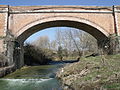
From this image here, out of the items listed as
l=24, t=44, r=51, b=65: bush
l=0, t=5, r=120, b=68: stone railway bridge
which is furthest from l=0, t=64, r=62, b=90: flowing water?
l=24, t=44, r=51, b=65: bush

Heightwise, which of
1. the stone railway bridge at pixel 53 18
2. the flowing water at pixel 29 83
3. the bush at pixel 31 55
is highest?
the stone railway bridge at pixel 53 18

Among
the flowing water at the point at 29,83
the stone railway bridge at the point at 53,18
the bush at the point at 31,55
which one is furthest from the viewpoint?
the bush at the point at 31,55

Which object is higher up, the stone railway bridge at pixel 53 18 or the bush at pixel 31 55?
the stone railway bridge at pixel 53 18

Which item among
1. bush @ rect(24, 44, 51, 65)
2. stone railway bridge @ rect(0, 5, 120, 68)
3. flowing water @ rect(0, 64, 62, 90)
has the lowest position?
flowing water @ rect(0, 64, 62, 90)

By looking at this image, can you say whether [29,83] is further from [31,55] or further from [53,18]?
[31,55]

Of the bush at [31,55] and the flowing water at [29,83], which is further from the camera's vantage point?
the bush at [31,55]

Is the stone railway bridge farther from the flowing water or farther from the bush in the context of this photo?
the bush

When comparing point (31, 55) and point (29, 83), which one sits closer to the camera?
point (29, 83)

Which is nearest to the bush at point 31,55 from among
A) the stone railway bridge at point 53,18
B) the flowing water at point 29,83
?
the stone railway bridge at point 53,18

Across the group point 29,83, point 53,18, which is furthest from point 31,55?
point 29,83

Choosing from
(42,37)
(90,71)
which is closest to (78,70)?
(90,71)

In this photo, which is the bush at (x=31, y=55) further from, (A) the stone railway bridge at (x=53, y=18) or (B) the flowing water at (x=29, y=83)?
(B) the flowing water at (x=29, y=83)

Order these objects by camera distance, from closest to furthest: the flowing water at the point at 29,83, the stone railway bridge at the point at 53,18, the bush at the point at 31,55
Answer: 1. the flowing water at the point at 29,83
2. the stone railway bridge at the point at 53,18
3. the bush at the point at 31,55

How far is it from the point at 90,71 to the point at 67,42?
3160cm
